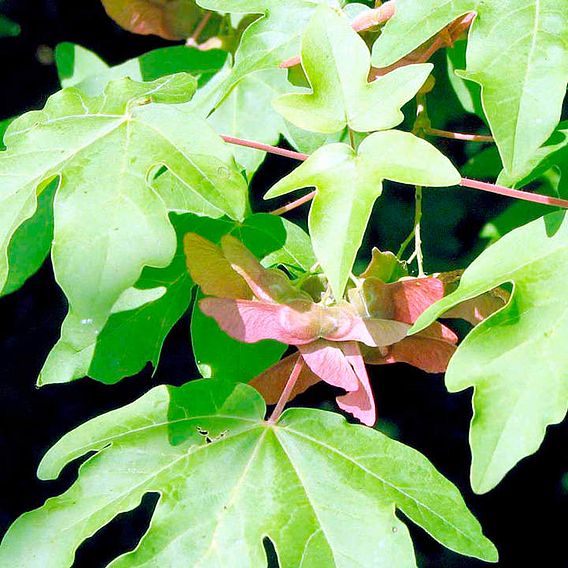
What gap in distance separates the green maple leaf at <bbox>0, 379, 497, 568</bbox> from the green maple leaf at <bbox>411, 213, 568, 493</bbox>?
17cm

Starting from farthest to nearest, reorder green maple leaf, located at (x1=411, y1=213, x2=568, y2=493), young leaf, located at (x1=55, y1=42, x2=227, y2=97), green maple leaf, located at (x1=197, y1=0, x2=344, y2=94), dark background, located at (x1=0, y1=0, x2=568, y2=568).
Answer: dark background, located at (x1=0, y1=0, x2=568, y2=568), young leaf, located at (x1=55, y1=42, x2=227, y2=97), green maple leaf, located at (x1=197, y1=0, x2=344, y2=94), green maple leaf, located at (x1=411, y1=213, x2=568, y2=493)

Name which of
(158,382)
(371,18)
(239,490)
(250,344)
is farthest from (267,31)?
(158,382)

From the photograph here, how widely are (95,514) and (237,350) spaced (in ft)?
0.86

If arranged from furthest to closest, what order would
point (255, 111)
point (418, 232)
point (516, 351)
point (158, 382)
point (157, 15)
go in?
point (158, 382) < point (157, 15) < point (255, 111) < point (418, 232) < point (516, 351)

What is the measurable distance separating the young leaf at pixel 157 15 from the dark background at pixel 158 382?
0.18 metres

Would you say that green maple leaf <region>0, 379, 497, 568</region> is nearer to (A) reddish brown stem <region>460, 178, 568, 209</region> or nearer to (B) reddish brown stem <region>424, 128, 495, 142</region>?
(A) reddish brown stem <region>460, 178, 568, 209</region>

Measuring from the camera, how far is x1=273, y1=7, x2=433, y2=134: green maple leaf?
35.1 inches

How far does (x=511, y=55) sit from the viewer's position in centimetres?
85

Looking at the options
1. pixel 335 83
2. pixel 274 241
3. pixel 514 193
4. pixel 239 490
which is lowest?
pixel 239 490

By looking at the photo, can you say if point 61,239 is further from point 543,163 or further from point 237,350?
point 543,163

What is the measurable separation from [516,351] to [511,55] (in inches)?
11.2

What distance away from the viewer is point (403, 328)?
0.95 m

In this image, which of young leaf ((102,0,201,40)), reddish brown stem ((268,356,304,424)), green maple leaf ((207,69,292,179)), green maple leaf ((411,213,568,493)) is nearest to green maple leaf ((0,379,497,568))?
reddish brown stem ((268,356,304,424))

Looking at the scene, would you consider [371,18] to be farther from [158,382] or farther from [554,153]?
[158,382]
